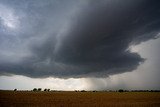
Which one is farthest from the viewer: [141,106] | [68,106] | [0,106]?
[141,106]

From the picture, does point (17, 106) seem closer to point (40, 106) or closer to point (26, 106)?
point (26, 106)

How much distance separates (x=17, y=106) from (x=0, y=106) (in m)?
2.30

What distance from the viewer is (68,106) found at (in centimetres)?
3173

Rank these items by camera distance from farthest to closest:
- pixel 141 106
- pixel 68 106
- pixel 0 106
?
pixel 141 106 → pixel 68 106 → pixel 0 106

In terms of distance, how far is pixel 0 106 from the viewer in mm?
29641

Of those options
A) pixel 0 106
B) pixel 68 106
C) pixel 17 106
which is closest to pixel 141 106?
pixel 68 106

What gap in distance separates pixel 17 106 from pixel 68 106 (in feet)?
24.2

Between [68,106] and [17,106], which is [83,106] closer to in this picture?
[68,106]

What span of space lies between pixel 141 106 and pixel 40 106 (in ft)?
52.9

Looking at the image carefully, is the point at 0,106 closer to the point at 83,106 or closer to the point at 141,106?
the point at 83,106

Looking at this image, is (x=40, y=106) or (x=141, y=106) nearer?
(x=40, y=106)

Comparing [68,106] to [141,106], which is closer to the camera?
[68,106]

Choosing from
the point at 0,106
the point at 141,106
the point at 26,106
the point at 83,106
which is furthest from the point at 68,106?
the point at 141,106

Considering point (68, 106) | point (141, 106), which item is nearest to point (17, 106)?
point (68, 106)
